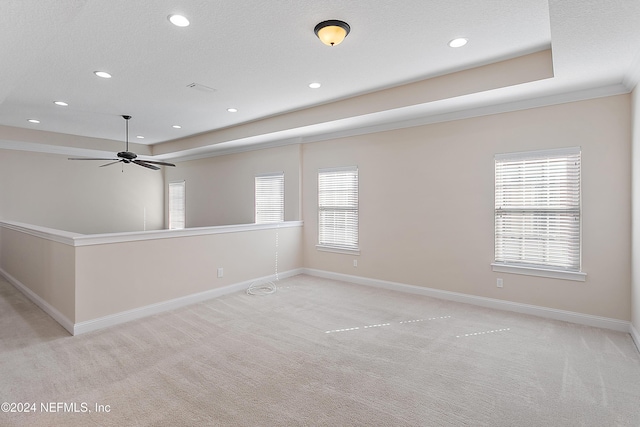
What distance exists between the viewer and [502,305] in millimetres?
3951

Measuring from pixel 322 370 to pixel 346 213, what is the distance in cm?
317

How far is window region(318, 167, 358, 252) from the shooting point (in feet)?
17.5

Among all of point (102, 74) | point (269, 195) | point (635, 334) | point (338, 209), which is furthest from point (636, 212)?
point (102, 74)

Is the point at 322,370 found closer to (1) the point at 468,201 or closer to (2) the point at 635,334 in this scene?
(1) the point at 468,201

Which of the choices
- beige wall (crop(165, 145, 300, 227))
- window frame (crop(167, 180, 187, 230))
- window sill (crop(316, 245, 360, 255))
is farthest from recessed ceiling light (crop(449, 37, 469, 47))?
window frame (crop(167, 180, 187, 230))

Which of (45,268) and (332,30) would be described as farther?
(45,268)

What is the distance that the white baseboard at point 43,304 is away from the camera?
3336 mm

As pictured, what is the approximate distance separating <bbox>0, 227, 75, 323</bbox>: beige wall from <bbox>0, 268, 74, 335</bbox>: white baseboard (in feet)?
0.12

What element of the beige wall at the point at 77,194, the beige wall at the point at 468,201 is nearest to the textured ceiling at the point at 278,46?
the beige wall at the point at 468,201

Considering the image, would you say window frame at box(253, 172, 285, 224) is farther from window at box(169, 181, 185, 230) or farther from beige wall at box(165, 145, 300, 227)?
window at box(169, 181, 185, 230)

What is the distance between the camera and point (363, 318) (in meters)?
3.70

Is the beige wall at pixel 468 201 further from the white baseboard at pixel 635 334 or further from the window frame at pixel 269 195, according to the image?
the window frame at pixel 269 195

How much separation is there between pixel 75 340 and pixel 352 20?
389cm

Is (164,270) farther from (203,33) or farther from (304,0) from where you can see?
(304,0)
